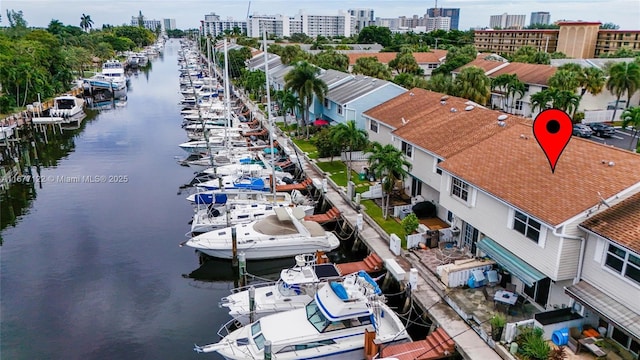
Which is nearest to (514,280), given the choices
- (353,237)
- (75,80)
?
(353,237)

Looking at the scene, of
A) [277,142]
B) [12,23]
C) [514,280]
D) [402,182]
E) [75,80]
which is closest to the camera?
[514,280]

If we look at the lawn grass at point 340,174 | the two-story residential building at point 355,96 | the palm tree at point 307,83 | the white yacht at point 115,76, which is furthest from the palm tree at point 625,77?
the white yacht at point 115,76

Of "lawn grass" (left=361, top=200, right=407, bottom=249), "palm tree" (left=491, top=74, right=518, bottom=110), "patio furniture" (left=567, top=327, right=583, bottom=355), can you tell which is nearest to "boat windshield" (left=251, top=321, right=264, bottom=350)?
"lawn grass" (left=361, top=200, right=407, bottom=249)

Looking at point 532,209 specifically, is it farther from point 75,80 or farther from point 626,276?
point 75,80

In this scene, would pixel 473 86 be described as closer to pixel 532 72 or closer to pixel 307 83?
pixel 532 72

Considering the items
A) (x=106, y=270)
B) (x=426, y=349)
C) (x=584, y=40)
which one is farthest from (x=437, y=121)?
(x=584, y=40)

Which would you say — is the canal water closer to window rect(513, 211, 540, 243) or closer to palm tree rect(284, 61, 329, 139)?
window rect(513, 211, 540, 243)
